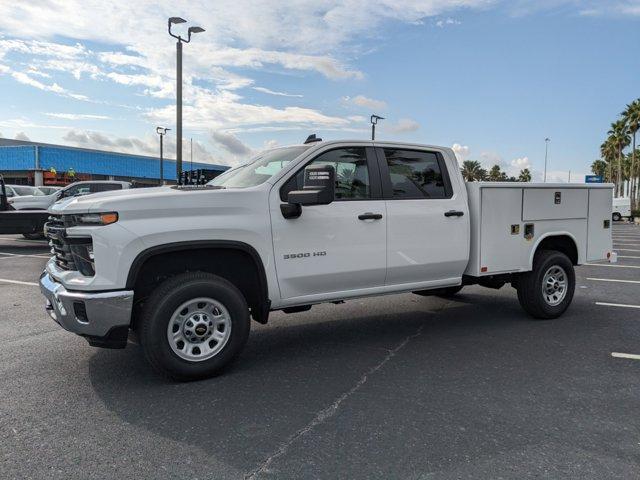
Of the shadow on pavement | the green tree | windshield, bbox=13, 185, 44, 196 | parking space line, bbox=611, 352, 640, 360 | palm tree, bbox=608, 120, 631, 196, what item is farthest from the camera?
the green tree

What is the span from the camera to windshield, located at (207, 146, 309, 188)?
4912 millimetres

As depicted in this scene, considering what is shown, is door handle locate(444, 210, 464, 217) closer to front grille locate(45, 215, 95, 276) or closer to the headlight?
the headlight

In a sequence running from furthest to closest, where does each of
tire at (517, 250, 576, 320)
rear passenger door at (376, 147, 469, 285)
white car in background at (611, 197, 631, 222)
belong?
1. white car in background at (611, 197, 631, 222)
2. tire at (517, 250, 576, 320)
3. rear passenger door at (376, 147, 469, 285)

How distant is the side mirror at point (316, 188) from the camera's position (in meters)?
4.28

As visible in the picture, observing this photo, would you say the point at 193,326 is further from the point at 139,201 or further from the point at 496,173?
the point at 496,173

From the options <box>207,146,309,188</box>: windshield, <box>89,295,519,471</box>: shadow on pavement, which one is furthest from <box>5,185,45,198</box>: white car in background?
<box>89,295,519,471</box>: shadow on pavement

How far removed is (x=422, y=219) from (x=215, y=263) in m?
2.14

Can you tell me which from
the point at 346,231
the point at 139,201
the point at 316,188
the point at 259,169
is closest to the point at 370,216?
the point at 346,231

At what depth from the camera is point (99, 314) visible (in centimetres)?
395

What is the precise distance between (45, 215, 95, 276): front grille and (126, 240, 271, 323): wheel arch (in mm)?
364

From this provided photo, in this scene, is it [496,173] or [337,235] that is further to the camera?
[496,173]

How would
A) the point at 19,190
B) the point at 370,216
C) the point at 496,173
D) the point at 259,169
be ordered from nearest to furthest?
the point at 370,216, the point at 259,169, the point at 19,190, the point at 496,173

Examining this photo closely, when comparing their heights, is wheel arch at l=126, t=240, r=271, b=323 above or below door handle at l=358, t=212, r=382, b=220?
below

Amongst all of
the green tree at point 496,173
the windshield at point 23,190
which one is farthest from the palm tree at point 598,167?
the windshield at point 23,190
